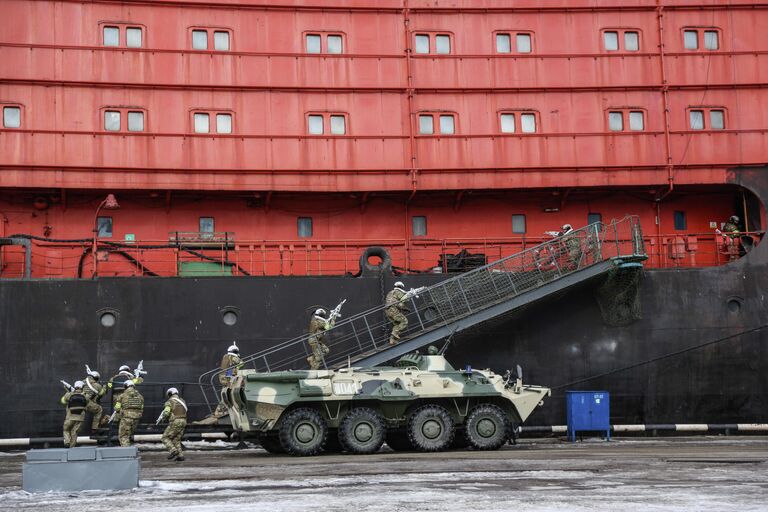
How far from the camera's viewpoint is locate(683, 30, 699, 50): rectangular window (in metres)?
24.9

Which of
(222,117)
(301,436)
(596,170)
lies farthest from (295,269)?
(596,170)

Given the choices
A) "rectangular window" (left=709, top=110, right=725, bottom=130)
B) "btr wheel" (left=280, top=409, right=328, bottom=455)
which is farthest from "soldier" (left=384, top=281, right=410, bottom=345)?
"rectangular window" (left=709, top=110, right=725, bottom=130)

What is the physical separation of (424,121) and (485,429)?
8253 millimetres

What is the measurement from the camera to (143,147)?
2289cm

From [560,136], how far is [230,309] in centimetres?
878

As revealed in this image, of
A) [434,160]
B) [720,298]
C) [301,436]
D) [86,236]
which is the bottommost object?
[301,436]

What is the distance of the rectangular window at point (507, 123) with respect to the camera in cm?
2428

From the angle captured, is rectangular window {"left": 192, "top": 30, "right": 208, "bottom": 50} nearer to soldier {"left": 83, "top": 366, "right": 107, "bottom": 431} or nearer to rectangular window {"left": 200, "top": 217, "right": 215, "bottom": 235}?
rectangular window {"left": 200, "top": 217, "right": 215, "bottom": 235}

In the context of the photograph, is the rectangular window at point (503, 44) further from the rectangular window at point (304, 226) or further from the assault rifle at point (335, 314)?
the assault rifle at point (335, 314)

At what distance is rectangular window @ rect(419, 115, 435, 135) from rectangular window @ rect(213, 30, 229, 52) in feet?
16.0

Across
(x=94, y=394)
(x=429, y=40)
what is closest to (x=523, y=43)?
(x=429, y=40)

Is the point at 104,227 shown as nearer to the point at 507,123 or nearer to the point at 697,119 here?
the point at 507,123

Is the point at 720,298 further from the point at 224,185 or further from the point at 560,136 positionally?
the point at 224,185

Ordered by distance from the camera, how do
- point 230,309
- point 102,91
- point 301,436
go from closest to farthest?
point 301,436
point 230,309
point 102,91
